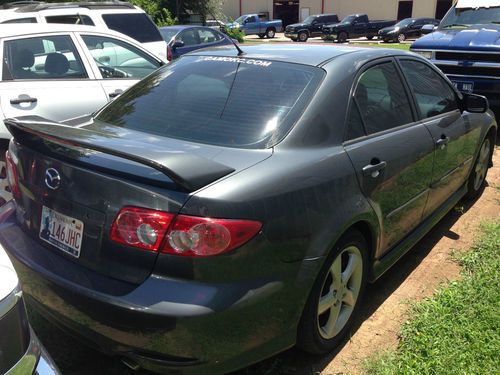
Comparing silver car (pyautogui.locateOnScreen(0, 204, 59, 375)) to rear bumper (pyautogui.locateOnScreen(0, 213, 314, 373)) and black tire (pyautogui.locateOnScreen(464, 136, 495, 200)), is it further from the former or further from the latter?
black tire (pyautogui.locateOnScreen(464, 136, 495, 200))

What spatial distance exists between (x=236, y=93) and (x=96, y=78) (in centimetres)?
290

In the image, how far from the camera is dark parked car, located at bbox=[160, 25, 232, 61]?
13.8 m

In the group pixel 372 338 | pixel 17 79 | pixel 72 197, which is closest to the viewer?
pixel 72 197

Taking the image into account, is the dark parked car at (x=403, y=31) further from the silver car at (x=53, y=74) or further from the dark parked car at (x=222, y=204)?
the dark parked car at (x=222, y=204)

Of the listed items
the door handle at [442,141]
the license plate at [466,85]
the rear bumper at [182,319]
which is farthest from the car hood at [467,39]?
A: the rear bumper at [182,319]

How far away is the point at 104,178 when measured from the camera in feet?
7.45

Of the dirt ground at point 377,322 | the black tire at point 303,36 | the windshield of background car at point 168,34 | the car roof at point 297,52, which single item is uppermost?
the car roof at point 297,52

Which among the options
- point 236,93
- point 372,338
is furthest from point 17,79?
point 372,338

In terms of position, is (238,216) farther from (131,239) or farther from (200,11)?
(200,11)

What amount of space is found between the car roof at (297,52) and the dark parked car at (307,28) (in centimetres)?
3481

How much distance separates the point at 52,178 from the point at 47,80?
2.93 m

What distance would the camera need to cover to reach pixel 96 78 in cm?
536

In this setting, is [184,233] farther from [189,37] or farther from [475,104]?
[189,37]

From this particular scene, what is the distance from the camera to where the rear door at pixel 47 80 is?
4742 millimetres
